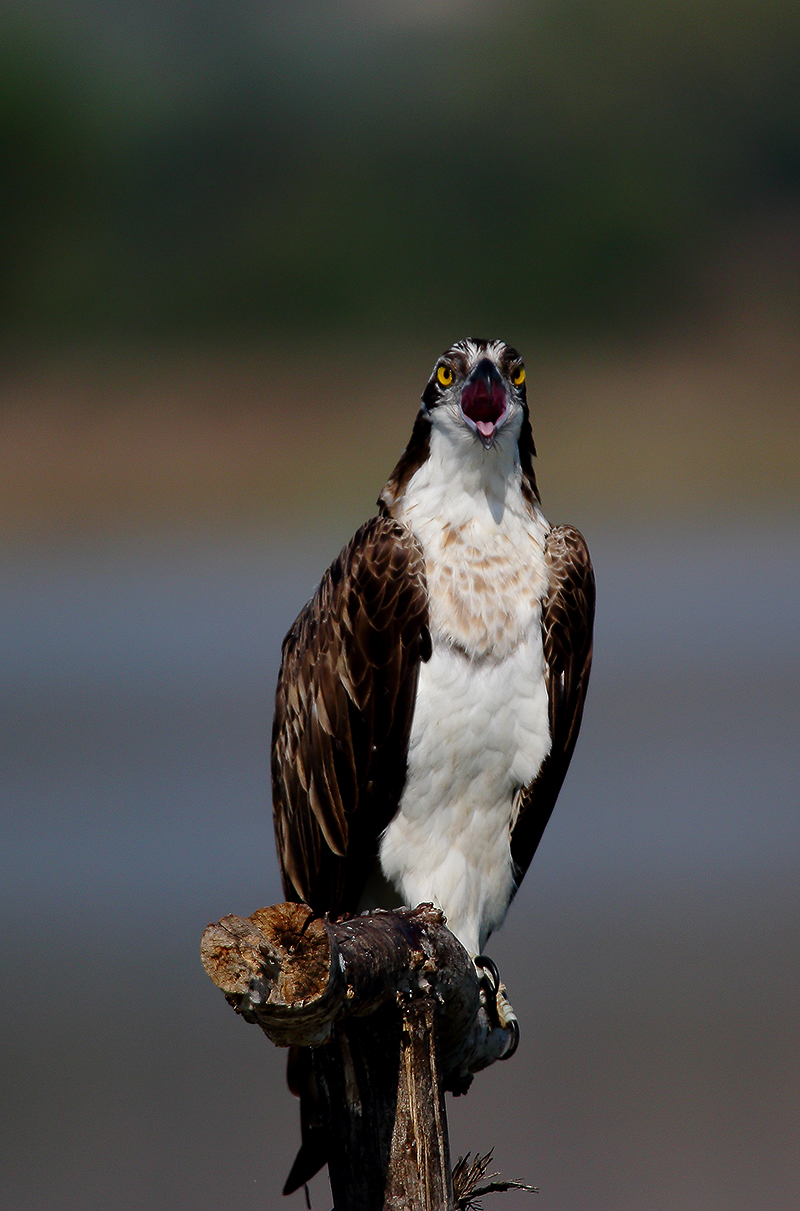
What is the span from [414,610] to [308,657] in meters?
0.44

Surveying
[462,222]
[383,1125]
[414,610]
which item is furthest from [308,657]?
[462,222]

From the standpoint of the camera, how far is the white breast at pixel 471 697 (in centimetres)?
409

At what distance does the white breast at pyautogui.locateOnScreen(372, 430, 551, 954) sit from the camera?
4.09 meters

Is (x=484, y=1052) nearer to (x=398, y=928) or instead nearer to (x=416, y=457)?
(x=398, y=928)

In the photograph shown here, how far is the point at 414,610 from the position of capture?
4.09 m

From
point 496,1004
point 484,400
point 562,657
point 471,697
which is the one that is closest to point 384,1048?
point 496,1004

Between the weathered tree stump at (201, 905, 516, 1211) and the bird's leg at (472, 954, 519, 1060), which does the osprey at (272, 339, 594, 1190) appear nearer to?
the bird's leg at (472, 954, 519, 1060)

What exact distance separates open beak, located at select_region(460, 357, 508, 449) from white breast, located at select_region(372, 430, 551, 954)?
9cm

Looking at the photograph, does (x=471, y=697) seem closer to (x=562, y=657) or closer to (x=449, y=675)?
(x=449, y=675)

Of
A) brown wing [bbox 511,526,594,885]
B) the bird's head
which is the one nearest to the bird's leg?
brown wing [bbox 511,526,594,885]

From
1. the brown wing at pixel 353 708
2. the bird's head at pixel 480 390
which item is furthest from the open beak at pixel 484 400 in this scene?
the brown wing at pixel 353 708

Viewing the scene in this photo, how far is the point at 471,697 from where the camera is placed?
13.4 feet

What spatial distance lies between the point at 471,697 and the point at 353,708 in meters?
0.34

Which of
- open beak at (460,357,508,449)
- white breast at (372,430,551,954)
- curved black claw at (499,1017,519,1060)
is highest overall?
open beak at (460,357,508,449)
